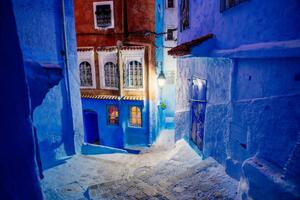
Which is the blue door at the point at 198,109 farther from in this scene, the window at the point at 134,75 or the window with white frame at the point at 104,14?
the window with white frame at the point at 104,14

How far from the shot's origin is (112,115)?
17.8 metres

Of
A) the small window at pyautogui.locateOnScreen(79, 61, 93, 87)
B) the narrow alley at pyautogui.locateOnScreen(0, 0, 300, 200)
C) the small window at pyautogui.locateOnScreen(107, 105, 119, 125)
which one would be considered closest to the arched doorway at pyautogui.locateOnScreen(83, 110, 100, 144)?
the small window at pyautogui.locateOnScreen(107, 105, 119, 125)

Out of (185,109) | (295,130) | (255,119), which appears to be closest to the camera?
(295,130)

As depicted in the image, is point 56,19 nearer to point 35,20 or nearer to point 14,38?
point 35,20

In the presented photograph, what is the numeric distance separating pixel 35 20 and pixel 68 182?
5.46 meters

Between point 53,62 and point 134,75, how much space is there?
965 centimetres

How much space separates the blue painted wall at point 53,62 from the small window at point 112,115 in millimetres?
8742

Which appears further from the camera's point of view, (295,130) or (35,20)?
(35,20)

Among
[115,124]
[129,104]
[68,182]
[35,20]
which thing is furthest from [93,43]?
[68,182]

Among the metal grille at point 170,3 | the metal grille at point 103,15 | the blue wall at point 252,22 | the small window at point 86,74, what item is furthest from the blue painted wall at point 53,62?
the metal grille at point 170,3

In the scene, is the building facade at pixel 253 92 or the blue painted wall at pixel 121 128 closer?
the building facade at pixel 253 92

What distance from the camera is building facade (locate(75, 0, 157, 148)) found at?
16188 mm

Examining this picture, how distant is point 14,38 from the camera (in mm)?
2441

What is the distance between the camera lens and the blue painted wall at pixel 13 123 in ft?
7.52
